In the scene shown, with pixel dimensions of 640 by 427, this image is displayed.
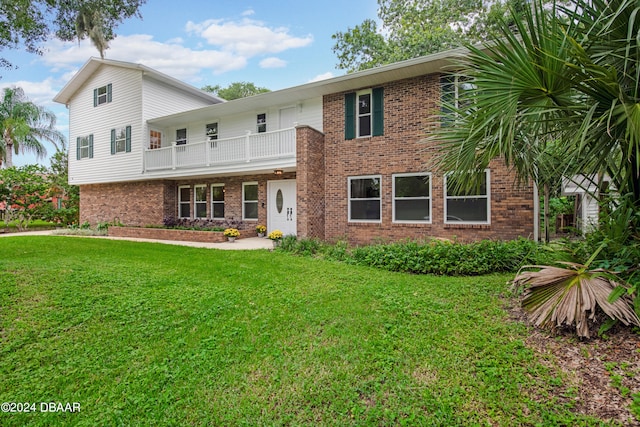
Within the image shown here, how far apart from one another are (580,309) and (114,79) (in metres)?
19.9

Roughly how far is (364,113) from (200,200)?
8.82 metres

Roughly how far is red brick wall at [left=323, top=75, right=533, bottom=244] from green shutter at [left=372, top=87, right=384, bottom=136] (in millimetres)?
130

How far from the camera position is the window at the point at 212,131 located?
569 inches

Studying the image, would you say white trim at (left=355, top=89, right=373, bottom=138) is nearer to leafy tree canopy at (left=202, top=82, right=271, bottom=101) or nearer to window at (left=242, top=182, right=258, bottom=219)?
window at (left=242, top=182, right=258, bottom=219)

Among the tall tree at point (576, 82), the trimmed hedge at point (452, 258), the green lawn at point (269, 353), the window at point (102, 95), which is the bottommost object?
→ the green lawn at point (269, 353)

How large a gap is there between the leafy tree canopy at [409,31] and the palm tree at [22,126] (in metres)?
26.1

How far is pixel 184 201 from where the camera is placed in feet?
52.4

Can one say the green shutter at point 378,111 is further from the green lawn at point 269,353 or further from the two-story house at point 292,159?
the green lawn at point 269,353

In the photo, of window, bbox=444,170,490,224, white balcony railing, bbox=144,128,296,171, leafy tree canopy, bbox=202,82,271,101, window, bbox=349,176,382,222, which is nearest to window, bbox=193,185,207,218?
white balcony railing, bbox=144,128,296,171

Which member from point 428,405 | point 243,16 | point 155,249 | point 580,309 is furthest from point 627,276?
point 243,16

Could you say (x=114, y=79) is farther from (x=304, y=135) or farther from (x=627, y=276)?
(x=627, y=276)

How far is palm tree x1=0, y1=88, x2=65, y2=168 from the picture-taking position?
84.9 ft

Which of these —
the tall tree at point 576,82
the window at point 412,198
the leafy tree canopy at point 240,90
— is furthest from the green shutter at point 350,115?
the leafy tree canopy at point 240,90

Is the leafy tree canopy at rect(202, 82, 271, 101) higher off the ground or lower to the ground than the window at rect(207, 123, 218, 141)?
higher
